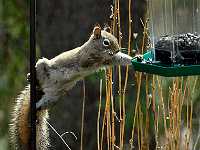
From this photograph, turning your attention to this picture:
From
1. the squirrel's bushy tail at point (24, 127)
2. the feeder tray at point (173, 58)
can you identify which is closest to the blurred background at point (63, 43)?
the squirrel's bushy tail at point (24, 127)

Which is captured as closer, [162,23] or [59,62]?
[162,23]

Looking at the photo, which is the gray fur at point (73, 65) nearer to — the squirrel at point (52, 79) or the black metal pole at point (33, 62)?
the squirrel at point (52, 79)

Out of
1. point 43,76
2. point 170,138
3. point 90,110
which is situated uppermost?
point 43,76

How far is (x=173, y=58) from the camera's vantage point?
6.73ft

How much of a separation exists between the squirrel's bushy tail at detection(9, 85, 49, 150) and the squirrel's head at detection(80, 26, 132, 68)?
0.26m

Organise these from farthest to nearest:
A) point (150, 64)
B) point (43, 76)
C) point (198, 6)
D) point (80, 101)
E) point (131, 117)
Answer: point (80, 101) < point (131, 117) < point (43, 76) < point (198, 6) < point (150, 64)

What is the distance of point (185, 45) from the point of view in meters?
→ 2.08

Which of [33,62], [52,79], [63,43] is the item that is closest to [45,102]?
[52,79]

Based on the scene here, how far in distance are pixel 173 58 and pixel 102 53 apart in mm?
520

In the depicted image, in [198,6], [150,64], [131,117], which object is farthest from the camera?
[131,117]

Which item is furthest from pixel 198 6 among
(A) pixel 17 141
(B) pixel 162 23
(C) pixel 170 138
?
(A) pixel 17 141

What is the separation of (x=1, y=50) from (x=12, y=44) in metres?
0.11

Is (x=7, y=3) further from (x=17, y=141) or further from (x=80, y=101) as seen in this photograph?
(x=17, y=141)

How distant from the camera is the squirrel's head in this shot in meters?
2.46
